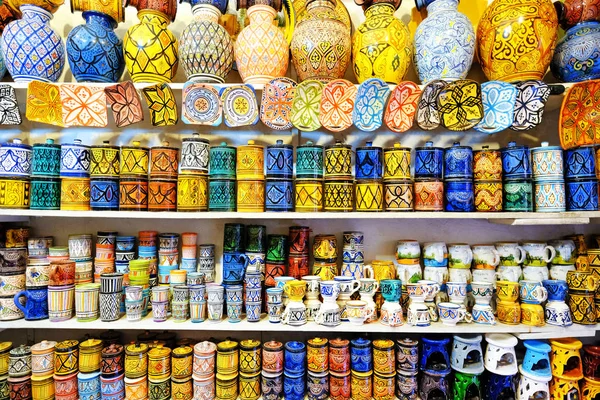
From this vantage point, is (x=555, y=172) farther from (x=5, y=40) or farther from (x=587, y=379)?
(x=5, y=40)

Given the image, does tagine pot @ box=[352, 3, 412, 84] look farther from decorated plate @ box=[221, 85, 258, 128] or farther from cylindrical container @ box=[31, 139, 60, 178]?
cylindrical container @ box=[31, 139, 60, 178]

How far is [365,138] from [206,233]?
2.83 ft

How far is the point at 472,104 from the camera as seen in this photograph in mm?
1167

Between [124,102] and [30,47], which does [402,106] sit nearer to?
[124,102]

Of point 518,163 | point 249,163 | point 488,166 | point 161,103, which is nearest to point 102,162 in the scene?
point 161,103

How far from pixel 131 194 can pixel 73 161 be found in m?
0.26

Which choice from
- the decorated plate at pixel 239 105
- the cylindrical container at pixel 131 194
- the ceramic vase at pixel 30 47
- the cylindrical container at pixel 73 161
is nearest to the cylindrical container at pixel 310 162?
the decorated plate at pixel 239 105

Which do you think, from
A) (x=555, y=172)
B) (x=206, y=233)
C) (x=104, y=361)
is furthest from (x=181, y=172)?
(x=555, y=172)

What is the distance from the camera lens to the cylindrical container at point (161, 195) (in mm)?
1231

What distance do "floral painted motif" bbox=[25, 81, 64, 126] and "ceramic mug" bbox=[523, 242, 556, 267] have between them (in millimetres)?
1952

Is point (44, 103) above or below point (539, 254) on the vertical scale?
above

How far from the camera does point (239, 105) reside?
1247 millimetres

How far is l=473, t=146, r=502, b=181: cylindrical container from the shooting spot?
4.06 ft

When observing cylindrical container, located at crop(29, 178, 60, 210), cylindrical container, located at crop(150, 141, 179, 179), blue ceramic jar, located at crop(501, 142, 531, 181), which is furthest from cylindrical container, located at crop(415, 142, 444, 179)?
cylindrical container, located at crop(29, 178, 60, 210)
